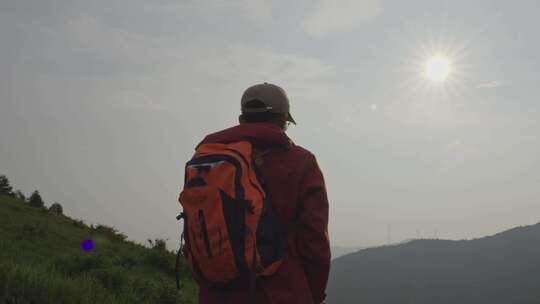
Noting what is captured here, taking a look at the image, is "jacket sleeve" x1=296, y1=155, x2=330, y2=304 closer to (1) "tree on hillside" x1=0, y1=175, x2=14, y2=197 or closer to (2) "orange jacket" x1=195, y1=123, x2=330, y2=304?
(2) "orange jacket" x1=195, y1=123, x2=330, y2=304

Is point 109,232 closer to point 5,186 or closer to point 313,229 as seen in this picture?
point 5,186

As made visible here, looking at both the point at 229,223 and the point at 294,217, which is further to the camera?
the point at 294,217

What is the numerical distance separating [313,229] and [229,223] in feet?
1.75

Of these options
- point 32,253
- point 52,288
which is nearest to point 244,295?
point 52,288

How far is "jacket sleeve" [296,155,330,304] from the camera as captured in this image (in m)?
3.15

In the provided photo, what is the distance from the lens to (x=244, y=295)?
3.04m

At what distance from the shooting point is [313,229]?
10.3ft

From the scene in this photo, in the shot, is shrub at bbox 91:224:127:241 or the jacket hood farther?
shrub at bbox 91:224:127:241

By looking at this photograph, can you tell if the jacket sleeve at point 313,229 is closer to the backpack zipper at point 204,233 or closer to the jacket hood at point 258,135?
the jacket hood at point 258,135

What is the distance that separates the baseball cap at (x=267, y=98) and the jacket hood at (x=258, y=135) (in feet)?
0.60

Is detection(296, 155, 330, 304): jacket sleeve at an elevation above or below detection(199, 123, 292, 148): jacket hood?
below

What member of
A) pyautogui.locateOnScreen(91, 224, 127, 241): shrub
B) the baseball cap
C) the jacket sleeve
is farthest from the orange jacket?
pyautogui.locateOnScreen(91, 224, 127, 241): shrub

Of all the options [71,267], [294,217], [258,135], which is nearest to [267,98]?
[258,135]

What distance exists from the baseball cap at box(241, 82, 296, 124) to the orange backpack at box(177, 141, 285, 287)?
0.43 m
